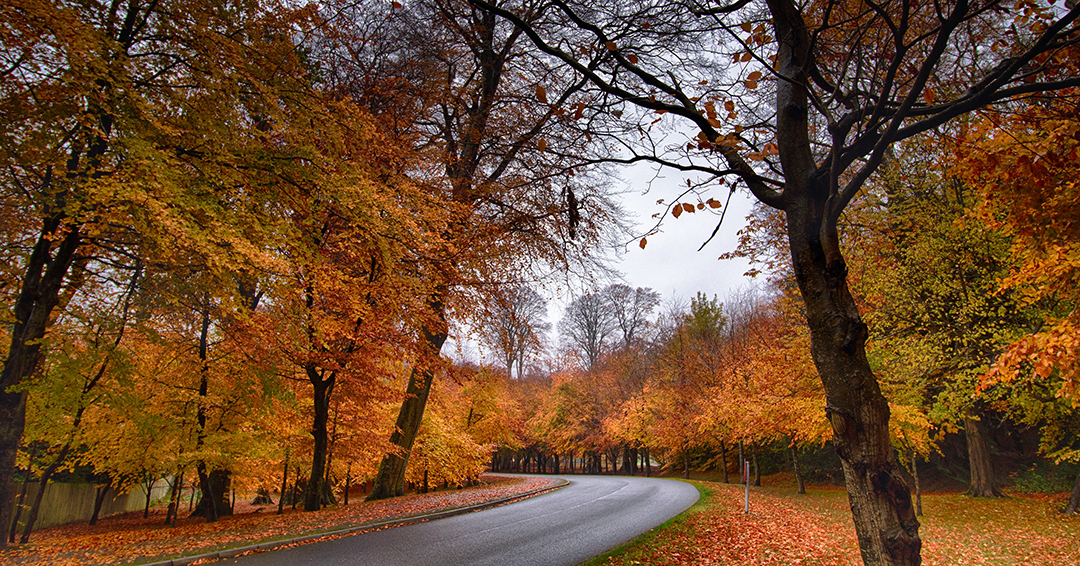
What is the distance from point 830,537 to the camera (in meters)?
9.26

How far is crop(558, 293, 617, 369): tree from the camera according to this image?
43688 millimetres

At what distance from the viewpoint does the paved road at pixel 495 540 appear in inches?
283

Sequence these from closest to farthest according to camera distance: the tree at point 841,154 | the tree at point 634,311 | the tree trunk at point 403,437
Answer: the tree at point 841,154 < the tree trunk at point 403,437 < the tree at point 634,311

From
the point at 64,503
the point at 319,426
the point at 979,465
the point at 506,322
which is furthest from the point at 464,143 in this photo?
the point at 64,503

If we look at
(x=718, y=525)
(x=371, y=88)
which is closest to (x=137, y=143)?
(x=371, y=88)

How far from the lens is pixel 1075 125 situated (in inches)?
188

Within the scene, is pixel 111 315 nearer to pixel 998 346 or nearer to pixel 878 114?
pixel 878 114

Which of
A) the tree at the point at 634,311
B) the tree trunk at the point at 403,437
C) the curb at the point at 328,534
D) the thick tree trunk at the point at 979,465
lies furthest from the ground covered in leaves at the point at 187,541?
the tree at the point at 634,311

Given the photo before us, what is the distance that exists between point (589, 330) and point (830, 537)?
3554 centimetres

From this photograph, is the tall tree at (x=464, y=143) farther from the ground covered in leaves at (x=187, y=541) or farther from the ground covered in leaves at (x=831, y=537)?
the ground covered in leaves at (x=831, y=537)

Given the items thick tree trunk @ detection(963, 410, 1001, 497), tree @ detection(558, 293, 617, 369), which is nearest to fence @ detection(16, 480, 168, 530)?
thick tree trunk @ detection(963, 410, 1001, 497)

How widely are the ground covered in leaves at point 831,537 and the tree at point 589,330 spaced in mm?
29712

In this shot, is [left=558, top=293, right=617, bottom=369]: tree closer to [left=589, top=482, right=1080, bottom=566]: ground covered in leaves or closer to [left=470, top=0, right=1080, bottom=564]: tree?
[left=589, top=482, right=1080, bottom=566]: ground covered in leaves

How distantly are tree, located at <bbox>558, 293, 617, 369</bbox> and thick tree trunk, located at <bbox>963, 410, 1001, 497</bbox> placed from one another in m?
28.5
